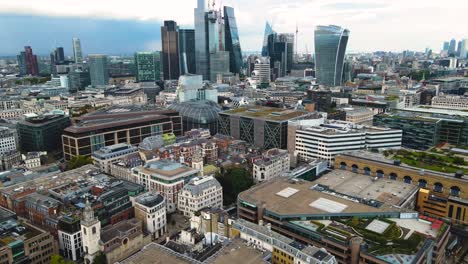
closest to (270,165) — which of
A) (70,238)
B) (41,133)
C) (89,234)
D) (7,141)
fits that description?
(89,234)

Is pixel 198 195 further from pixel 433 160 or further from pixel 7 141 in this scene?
pixel 7 141

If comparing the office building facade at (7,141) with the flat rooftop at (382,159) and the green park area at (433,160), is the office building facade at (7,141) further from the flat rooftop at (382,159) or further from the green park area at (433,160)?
the green park area at (433,160)

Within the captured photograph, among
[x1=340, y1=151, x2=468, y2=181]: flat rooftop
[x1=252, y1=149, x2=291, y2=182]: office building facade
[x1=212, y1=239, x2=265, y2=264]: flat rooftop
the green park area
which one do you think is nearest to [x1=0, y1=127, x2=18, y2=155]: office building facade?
[x1=252, y1=149, x2=291, y2=182]: office building facade

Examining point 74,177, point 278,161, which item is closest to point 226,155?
point 278,161

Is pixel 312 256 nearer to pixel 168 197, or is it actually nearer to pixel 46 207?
pixel 168 197

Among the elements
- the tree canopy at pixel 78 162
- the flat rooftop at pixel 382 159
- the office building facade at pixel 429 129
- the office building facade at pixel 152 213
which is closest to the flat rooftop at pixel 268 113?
the flat rooftop at pixel 382 159

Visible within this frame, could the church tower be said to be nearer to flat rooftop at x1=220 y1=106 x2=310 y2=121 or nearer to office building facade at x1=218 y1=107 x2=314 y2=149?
office building facade at x1=218 y1=107 x2=314 y2=149
